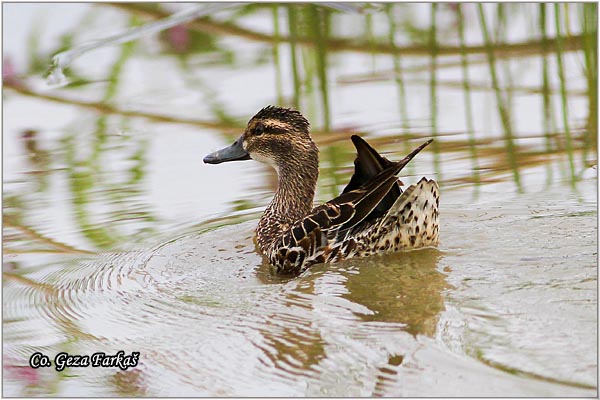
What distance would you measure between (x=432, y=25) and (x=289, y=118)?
3.01 metres

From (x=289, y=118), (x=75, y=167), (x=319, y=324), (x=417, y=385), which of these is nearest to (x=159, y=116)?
(x=75, y=167)

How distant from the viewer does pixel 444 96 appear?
30.5 ft

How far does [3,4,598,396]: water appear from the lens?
512 centimetres

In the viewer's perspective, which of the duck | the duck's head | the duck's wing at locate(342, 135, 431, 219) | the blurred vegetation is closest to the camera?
the duck's wing at locate(342, 135, 431, 219)

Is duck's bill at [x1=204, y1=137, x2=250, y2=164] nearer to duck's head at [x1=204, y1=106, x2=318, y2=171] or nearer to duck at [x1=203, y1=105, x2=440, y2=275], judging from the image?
duck's head at [x1=204, y1=106, x2=318, y2=171]

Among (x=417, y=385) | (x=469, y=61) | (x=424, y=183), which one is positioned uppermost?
(x=469, y=61)

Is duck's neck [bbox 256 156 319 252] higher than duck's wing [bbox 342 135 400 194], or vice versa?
duck's wing [bbox 342 135 400 194]

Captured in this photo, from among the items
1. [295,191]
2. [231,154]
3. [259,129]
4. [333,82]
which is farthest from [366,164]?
[333,82]

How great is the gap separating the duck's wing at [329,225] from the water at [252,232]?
227mm

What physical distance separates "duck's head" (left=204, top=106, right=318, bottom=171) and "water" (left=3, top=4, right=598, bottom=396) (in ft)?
1.40

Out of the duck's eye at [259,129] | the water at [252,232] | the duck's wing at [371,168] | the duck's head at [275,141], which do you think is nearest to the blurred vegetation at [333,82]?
the water at [252,232]

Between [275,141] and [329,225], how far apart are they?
1046mm

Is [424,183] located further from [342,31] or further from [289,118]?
[342,31]

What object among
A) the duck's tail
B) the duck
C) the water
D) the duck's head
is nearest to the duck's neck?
the duck's head
